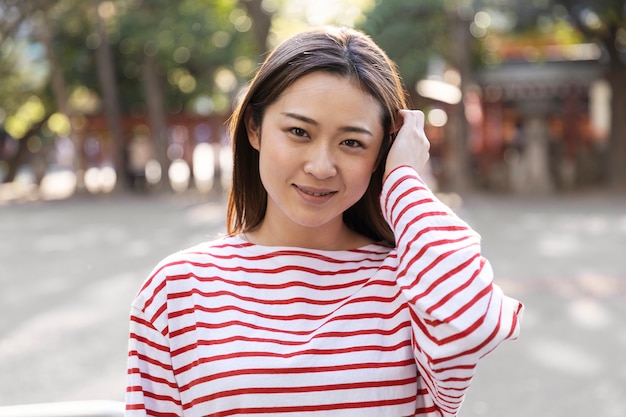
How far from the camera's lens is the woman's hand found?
4.74 ft

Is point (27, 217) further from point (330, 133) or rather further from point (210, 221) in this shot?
point (330, 133)

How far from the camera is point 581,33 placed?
1599cm

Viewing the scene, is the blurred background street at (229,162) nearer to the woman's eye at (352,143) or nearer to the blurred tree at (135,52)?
the blurred tree at (135,52)

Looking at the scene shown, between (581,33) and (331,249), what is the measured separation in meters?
15.9

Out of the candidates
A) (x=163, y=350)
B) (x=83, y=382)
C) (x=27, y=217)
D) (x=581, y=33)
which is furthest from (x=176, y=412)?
(x=581, y=33)

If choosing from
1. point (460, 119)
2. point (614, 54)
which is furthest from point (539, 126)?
point (614, 54)

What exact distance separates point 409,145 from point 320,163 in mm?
191

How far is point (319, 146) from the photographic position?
4.56ft

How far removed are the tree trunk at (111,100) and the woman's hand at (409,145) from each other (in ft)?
56.5

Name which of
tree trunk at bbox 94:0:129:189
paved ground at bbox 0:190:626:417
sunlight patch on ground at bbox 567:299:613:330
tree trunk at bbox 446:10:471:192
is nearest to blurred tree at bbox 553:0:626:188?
tree trunk at bbox 446:10:471:192

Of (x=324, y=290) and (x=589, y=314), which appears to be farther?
(x=589, y=314)

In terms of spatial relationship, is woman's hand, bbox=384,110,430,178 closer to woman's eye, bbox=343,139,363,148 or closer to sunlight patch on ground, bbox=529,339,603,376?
woman's eye, bbox=343,139,363,148

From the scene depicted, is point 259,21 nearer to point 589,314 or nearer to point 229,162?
point 229,162

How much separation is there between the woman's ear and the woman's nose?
0.19m
